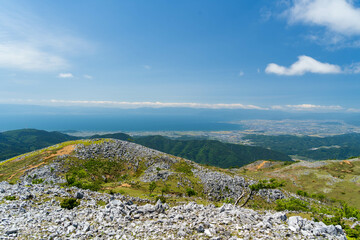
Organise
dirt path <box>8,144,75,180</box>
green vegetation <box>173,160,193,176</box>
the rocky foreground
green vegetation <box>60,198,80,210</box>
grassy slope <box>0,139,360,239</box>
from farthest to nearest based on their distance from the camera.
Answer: green vegetation <box>173,160,193,176</box>, dirt path <box>8,144,75,180</box>, grassy slope <box>0,139,360,239</box>, green vegetation <box>60,198,80,210</box>, the rocky foreground

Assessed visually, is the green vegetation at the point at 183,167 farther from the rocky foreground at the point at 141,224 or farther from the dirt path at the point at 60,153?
the rocky foreground at the point at 141,224

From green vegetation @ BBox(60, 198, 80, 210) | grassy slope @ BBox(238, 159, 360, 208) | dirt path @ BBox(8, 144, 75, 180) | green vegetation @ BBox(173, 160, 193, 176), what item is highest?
green vegetation @ BBox(60, 198, 80, 210)

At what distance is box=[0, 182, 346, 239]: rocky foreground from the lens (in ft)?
45.1

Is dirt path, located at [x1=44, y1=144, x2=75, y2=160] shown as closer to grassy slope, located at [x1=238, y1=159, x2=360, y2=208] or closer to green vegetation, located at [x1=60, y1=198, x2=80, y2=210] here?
green vegetation, located at [x1=60, y1=198, x2=80, y2=210]

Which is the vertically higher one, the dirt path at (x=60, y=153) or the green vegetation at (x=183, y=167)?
the dirt path at (x=60, y=153)

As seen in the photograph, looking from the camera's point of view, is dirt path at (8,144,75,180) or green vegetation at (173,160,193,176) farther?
green vegetation at (173,160,193,176)

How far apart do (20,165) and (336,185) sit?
12811cm

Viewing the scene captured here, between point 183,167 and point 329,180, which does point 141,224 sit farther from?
point 329,180

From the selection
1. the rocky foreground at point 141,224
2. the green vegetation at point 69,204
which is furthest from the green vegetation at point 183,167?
the green vegetation at point 69,204

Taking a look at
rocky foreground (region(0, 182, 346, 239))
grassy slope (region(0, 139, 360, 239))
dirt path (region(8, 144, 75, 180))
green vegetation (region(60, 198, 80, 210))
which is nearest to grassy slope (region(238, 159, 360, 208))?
grassy slope (region(0, 139, 360, 239))

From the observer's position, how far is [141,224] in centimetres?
1598

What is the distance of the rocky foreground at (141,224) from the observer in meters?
13.8

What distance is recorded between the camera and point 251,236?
13.7 m

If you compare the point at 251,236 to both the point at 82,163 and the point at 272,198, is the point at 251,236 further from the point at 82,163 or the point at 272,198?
the point at 82,163
